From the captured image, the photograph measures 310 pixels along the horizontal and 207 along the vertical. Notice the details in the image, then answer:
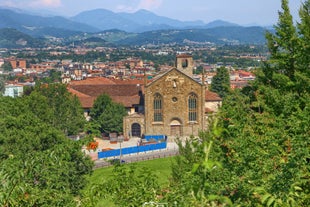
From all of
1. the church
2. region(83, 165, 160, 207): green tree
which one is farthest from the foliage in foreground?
the church

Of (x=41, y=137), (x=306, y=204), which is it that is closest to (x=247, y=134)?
(x=306, y=204)

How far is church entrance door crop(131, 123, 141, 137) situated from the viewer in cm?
3888

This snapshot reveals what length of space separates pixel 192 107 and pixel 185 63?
3995 mm

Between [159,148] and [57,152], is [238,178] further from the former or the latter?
[159,148]

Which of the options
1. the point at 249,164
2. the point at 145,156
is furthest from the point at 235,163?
the point at 145,156

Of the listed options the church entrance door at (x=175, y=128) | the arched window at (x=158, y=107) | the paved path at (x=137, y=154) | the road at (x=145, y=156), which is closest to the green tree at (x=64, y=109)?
the paved path at (x=137, y=154)

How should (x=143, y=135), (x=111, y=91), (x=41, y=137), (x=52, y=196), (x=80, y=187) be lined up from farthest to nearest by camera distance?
(x=111, y=91) → (x=143, y=135) → (x=41, y=137) → (x=80, y=187) → (x=52, y=196)

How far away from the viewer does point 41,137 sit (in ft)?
66.4

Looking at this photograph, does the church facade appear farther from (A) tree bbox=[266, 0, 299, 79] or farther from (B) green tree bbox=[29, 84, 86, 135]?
(A) tree bbox=[266, 0, 299, 79]

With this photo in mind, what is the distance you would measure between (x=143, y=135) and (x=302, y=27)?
2521 centimetres

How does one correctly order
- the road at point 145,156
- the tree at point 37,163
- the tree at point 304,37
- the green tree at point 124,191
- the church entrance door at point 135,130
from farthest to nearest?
1. the church entrance door at point 135,130
2. the road at point 145,156
3. the tree at point 304,37
4. the green tree at point 124,191
5. the tree at point 37,163

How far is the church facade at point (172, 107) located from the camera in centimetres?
3762

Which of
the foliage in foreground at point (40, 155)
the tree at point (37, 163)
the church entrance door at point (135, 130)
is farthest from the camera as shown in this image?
the church entrance door at point (135, 130)

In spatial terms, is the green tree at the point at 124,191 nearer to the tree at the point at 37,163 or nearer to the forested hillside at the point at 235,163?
the forested hillside at the point at 235,163
